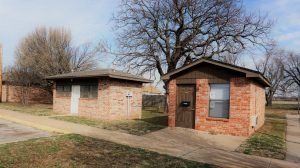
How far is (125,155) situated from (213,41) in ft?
62.5

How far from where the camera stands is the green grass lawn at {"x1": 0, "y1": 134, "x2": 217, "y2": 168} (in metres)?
5.93

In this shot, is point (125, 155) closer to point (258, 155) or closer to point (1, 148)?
point (1, 148)

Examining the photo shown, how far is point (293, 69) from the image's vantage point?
48.0 meters

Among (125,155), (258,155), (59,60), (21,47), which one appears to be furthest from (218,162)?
(21,47)

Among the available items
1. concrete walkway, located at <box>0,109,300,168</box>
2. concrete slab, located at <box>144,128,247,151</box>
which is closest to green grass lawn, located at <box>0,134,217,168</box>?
concrete walkway, located at <box>0,109,300,168</box>

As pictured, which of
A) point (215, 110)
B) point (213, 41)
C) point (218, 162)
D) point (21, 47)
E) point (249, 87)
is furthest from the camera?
point (21, 47)

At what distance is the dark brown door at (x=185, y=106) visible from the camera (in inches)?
477

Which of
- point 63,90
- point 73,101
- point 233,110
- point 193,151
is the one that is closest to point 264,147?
point 233,110

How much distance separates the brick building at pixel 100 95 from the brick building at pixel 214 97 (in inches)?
175

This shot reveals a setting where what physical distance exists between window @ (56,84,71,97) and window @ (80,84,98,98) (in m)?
1.69

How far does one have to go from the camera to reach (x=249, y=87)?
35.0 feet

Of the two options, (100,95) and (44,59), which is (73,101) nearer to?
(100,95)

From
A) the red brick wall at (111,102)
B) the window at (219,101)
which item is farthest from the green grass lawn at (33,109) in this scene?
the window at (219,101)

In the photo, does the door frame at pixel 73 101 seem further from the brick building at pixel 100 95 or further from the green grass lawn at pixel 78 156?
the green grass lawn at pixel 78 156
